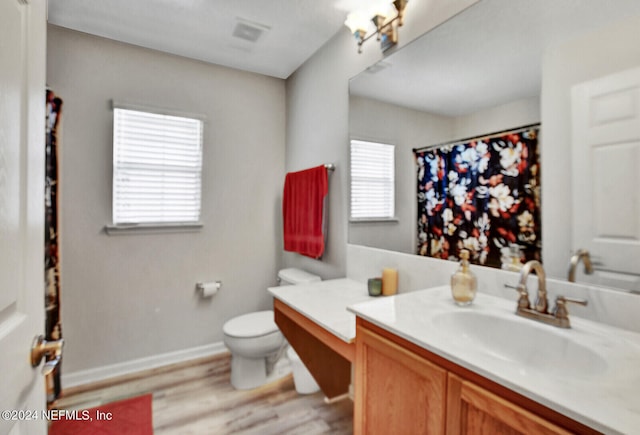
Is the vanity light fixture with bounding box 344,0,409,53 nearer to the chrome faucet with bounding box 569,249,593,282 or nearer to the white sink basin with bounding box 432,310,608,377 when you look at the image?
the chrome faucet with bounding box 569,249,593,282

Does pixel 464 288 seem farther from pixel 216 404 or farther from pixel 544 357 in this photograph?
pixel 216 404

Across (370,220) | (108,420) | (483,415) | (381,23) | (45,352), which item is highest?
(381,23)

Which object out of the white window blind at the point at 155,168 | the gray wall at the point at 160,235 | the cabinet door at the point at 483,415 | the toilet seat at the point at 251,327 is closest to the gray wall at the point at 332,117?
the gray wall at the point at 160,235

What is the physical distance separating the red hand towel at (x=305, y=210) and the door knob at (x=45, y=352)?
1.68 meters

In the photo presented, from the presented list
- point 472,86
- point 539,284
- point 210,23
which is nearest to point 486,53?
point 472,86

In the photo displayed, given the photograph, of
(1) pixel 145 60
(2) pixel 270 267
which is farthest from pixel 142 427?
(1) pixel 145 60

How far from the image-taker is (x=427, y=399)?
897 mm

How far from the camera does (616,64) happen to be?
966 millimetres

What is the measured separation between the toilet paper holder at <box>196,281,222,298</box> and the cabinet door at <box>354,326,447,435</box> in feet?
5.83

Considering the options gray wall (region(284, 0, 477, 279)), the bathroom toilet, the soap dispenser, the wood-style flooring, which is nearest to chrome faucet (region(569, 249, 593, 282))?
the soap dispenser

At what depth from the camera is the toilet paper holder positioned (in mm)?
2609

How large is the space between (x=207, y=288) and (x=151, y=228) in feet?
2.16

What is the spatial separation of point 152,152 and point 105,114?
394mm

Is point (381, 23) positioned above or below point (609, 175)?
above
